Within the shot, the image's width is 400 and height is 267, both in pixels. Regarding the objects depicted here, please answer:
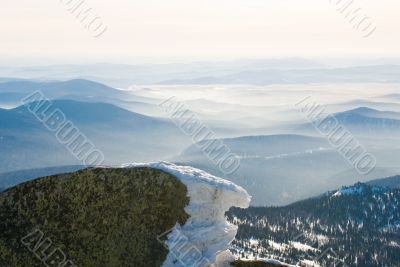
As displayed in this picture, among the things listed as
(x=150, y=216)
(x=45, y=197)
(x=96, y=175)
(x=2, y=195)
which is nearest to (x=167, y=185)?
(x=150, y=216)

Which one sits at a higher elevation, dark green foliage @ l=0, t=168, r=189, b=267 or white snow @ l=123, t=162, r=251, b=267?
white snow @ l=123, t=162, r=251, b=267

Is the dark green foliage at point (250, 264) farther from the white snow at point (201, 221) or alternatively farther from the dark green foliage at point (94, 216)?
the dark green foliage at point (94, 216)

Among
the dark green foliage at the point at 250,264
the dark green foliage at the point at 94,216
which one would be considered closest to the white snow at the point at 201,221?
the dark green foliage at the point at 94,216

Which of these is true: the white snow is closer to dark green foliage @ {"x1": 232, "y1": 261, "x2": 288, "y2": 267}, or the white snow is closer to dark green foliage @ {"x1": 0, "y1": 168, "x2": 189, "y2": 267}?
dark green foliage @ {"x1": 0, "y1": 168, "x2": 189, "y2": 267}

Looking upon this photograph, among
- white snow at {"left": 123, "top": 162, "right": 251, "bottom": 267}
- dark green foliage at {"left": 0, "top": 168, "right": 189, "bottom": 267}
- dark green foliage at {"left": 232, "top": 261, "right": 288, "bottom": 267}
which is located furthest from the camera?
dark green foliage at {"left": 232, "top": 261, "right": 288, "bottom": 267}

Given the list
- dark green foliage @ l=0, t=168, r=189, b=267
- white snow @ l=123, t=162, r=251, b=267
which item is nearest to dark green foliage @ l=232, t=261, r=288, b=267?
white snow @ l=123, t=162, r=251, b=267

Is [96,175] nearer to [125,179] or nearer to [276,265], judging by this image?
[125,179]
